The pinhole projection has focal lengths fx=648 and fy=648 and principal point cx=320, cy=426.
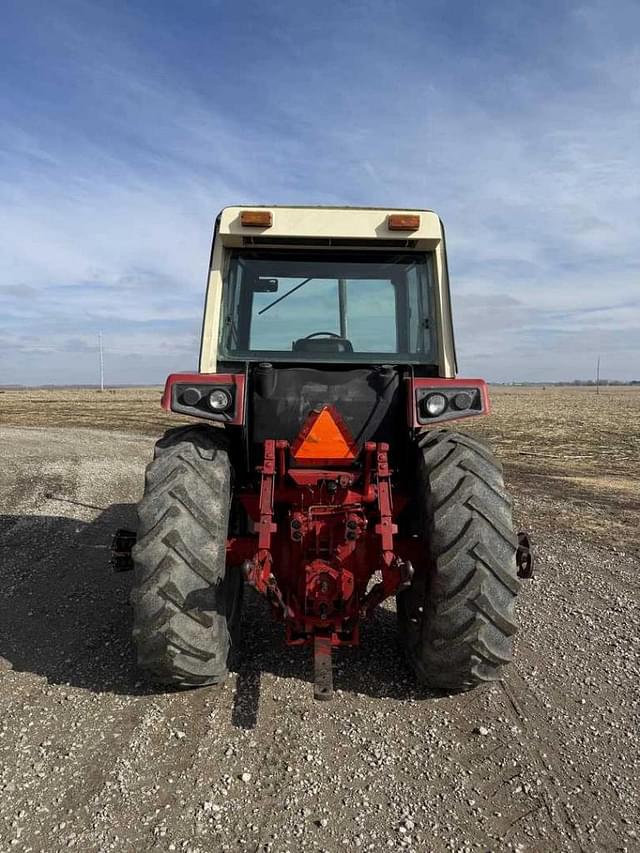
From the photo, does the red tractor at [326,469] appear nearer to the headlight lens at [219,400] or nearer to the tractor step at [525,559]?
the headlight lens at [219,400]

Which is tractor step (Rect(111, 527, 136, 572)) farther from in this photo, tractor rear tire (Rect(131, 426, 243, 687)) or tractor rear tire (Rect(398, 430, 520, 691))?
tractor rear tire (Rect(398, 430, 520, 691))

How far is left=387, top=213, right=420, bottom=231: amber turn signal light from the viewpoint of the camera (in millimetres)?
3846

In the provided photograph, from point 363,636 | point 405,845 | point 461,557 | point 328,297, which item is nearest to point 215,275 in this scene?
point 328,297

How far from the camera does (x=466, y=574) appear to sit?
3217 mm

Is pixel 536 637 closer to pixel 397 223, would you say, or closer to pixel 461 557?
pixel 461 557

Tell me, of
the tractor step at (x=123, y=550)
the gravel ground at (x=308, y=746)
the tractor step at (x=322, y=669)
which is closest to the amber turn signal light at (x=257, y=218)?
the tractor step at (x=123, y=550)

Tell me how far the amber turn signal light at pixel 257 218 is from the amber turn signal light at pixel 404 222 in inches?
28.4

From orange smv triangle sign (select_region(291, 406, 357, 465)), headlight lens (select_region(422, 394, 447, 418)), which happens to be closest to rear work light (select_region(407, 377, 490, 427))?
headlight lens (select_region(422, 394, 447, 418))

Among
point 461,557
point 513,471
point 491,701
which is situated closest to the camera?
point 461,557

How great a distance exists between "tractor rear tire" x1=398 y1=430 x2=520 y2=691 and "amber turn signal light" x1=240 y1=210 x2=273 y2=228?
172 centimetres

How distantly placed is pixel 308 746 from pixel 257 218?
2893 mm

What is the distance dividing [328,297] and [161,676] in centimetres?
251

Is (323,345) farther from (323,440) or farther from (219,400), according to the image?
(219,400)

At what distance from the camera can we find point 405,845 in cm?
253
